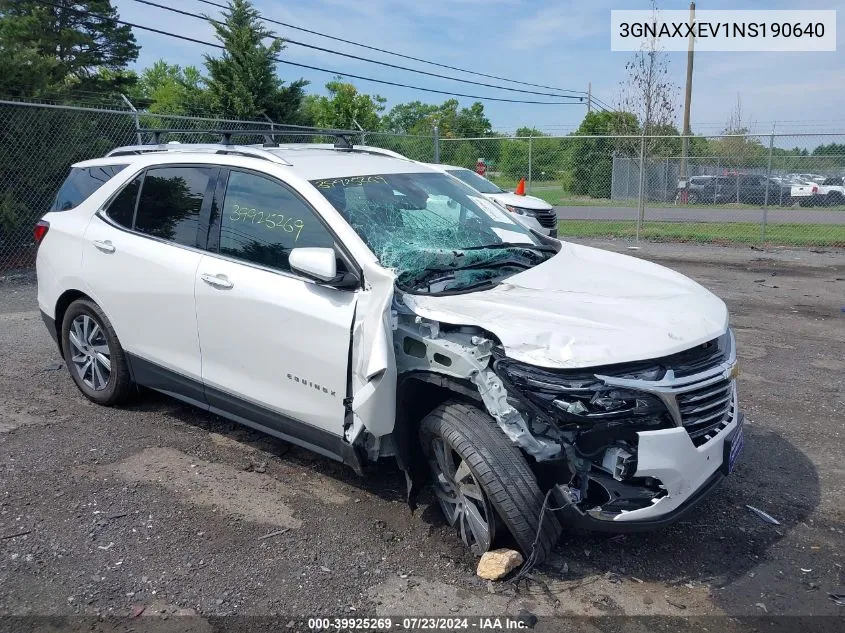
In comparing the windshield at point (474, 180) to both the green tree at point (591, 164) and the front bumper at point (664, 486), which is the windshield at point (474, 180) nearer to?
the front bumper at point (664, 486)

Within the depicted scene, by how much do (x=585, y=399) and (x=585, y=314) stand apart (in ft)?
1.55

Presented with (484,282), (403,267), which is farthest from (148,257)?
(484,282)

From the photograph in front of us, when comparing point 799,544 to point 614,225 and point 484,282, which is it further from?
point 614,225

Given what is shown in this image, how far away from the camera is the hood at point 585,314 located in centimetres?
299

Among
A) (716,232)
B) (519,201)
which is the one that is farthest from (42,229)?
(716,232)

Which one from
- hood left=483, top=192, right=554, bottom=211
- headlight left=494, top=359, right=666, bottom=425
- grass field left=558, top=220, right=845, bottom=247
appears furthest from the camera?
grass field left=558, top=220, right=845, bottom=247

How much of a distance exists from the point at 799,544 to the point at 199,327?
342 cm

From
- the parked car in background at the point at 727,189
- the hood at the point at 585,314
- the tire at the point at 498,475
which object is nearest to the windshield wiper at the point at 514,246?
the hood at the point at 585,314

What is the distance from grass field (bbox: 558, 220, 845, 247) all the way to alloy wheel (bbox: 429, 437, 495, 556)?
13.5 meters

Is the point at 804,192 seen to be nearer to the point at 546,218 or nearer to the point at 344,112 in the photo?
the point at 546,218

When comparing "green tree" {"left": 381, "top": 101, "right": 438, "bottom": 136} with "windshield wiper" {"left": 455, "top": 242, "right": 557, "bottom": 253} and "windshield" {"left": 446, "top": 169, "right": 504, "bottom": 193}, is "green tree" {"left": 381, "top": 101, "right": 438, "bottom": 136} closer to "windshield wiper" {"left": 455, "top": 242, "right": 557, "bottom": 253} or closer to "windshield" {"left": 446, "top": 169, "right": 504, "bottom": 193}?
"windshield" {"left": 446, "top": 169, "right": 504, "bottom": 193}

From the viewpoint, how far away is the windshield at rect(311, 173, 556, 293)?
12.2 ft

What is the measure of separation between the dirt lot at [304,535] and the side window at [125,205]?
1364mm

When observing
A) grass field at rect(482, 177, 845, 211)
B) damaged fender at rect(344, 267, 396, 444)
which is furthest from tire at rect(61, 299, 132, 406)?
grass field at rect(482, 177, 845, 211)
